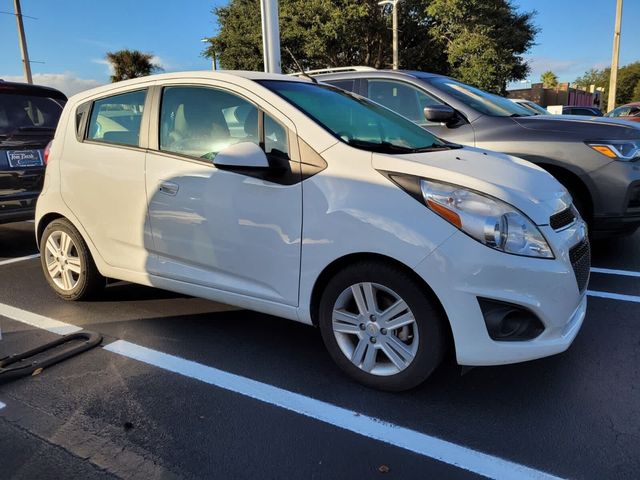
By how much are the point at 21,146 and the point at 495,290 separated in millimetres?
5396

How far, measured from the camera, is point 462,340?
8.26ft

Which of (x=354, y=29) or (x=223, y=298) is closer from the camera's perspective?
(x=223, y=298)

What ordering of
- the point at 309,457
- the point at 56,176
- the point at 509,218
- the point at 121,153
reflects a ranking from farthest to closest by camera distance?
the point at 56,176 < the point at 121,153 < the point at 509,218 < the point at 309,457

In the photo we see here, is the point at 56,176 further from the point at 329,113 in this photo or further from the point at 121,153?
the point at 329,113

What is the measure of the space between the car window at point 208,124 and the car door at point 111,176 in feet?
0.84

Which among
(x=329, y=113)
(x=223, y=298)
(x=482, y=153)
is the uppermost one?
(x=329, y=113)

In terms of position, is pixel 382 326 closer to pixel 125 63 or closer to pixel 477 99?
pixel 477 99

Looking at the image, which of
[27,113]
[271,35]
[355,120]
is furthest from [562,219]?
[271,35]

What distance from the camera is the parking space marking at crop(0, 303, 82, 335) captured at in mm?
3773

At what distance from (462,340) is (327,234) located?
85 centimetres

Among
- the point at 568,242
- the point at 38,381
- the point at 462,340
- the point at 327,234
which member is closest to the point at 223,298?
the point at 327,234

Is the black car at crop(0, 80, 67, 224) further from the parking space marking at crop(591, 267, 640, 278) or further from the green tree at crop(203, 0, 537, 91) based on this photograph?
the green tree at crop(203, 0, 537, 91)

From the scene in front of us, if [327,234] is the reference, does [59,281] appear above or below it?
below

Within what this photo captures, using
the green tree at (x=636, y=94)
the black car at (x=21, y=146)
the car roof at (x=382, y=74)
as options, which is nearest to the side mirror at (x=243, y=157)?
the car roof at (x=382, y=74)
